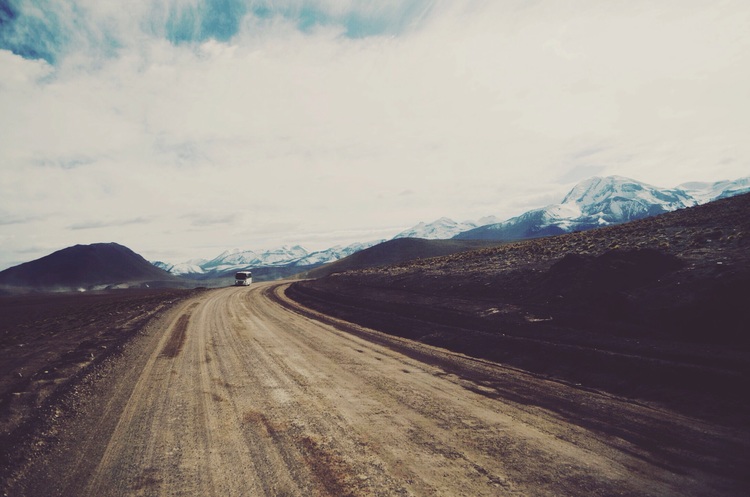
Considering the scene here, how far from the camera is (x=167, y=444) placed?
5461mm

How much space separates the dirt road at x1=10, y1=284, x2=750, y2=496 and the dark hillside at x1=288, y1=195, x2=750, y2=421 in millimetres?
1424

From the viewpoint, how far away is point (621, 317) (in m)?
12.3

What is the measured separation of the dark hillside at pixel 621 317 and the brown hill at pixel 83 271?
170 metres

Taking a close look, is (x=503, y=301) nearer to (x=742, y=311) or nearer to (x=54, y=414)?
(x=742, y=311)

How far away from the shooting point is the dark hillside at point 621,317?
7.68 metres

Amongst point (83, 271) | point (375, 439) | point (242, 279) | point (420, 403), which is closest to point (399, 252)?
point (242, 279)

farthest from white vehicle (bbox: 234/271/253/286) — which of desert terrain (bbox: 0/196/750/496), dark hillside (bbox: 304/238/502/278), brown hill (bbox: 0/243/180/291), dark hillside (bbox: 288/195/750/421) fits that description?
brown hill (bbox: 0/243/180/291)

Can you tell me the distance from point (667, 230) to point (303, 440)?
3035 cm

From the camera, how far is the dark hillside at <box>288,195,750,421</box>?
7.68 m

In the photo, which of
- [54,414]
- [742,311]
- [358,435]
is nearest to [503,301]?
[742,311]

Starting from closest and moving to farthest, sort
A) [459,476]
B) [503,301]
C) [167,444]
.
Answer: [459,476]
[167,444]
[503,301]

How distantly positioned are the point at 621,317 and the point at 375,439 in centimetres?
1096

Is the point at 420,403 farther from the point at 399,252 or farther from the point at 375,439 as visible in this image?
the point at 399,252

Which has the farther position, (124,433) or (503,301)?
(503,301)
